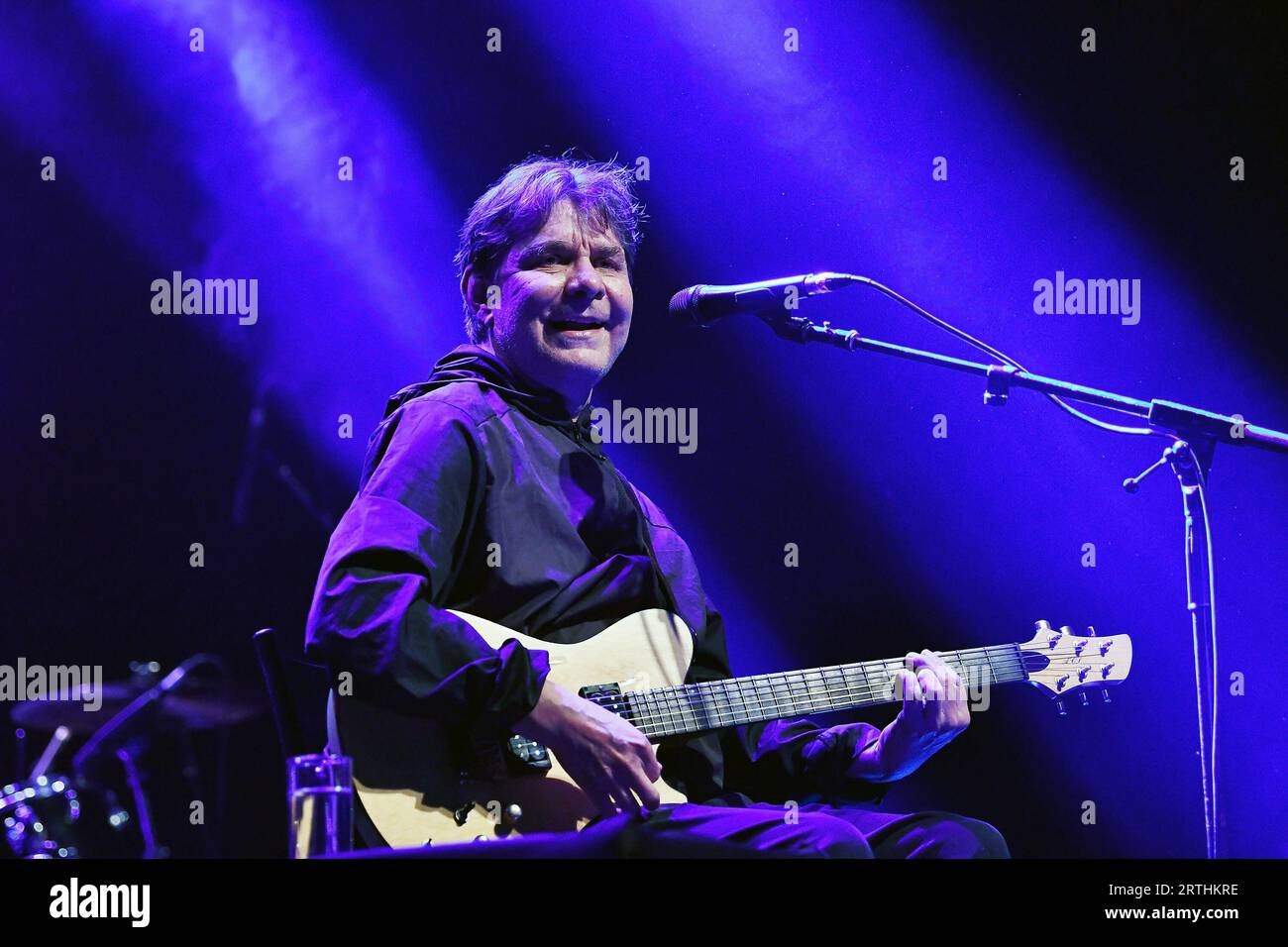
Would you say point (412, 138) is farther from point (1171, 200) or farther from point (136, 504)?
point (1171, 200)

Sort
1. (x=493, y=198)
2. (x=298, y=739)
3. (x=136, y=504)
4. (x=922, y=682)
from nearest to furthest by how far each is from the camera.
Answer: (x=298, y=739)
(x=922, y=682)
(x=493, y=198)
(x=136, y=504)

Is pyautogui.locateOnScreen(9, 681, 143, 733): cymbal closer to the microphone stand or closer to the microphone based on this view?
the microphone

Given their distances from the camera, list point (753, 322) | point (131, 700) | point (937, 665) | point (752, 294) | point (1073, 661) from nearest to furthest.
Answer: point (937, 665), point (752, 294), point (1073, 661), point (753, 322), point (131, 700)

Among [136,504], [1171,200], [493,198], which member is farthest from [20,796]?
[1171,200]

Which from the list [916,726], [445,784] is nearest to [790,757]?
[916,726]

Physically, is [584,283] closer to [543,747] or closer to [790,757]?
[543,747]

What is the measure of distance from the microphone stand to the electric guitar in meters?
0.44

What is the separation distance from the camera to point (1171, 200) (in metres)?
3.41

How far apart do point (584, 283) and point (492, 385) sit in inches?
12.5

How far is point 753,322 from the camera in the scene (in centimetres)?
355

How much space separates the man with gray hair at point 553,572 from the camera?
2365mm

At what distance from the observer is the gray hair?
2.99 m

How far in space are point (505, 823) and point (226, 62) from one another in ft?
6.90

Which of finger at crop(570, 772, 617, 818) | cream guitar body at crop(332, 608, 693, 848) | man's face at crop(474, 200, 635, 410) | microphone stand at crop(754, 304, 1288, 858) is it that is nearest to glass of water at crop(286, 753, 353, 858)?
cream guitar body at crop(332, 608, 693, 848)
